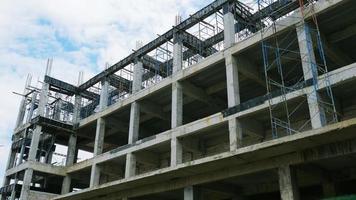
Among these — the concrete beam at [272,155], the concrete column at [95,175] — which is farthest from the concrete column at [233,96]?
the concrete column at [95,175]

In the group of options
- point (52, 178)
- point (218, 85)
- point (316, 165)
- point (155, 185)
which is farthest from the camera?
point (52, 178)

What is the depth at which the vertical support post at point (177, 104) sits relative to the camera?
75.6ft

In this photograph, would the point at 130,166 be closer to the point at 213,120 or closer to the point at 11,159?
the point at 213,120

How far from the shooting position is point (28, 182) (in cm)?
3073

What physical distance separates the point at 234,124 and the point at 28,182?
Result: 1847 centimetres

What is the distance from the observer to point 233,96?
69.2 feet

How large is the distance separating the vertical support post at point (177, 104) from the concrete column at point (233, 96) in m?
3.99

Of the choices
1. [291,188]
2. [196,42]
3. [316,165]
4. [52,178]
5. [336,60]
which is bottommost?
[291,188]

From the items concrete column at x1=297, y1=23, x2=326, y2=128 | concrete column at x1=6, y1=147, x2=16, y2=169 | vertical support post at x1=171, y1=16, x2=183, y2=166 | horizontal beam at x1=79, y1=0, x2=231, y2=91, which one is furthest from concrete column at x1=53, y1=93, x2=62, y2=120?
concrete column at x1=297, y1=23, x2=326, y2=128

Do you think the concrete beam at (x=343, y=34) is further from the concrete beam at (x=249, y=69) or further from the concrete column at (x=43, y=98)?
the concrete column at (x=43, y=98)

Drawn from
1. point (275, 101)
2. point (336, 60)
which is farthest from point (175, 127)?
point (336, 60)

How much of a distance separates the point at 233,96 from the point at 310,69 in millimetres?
4387

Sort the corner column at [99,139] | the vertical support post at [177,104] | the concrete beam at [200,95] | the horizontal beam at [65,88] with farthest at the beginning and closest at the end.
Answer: the horizontal beam at [65,88] < the corner column at [99,139] < the concrete beam at [200,95] < the vertical support post at [177,104]

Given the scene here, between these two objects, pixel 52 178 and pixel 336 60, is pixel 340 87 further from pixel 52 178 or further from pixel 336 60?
pixel 52 178
